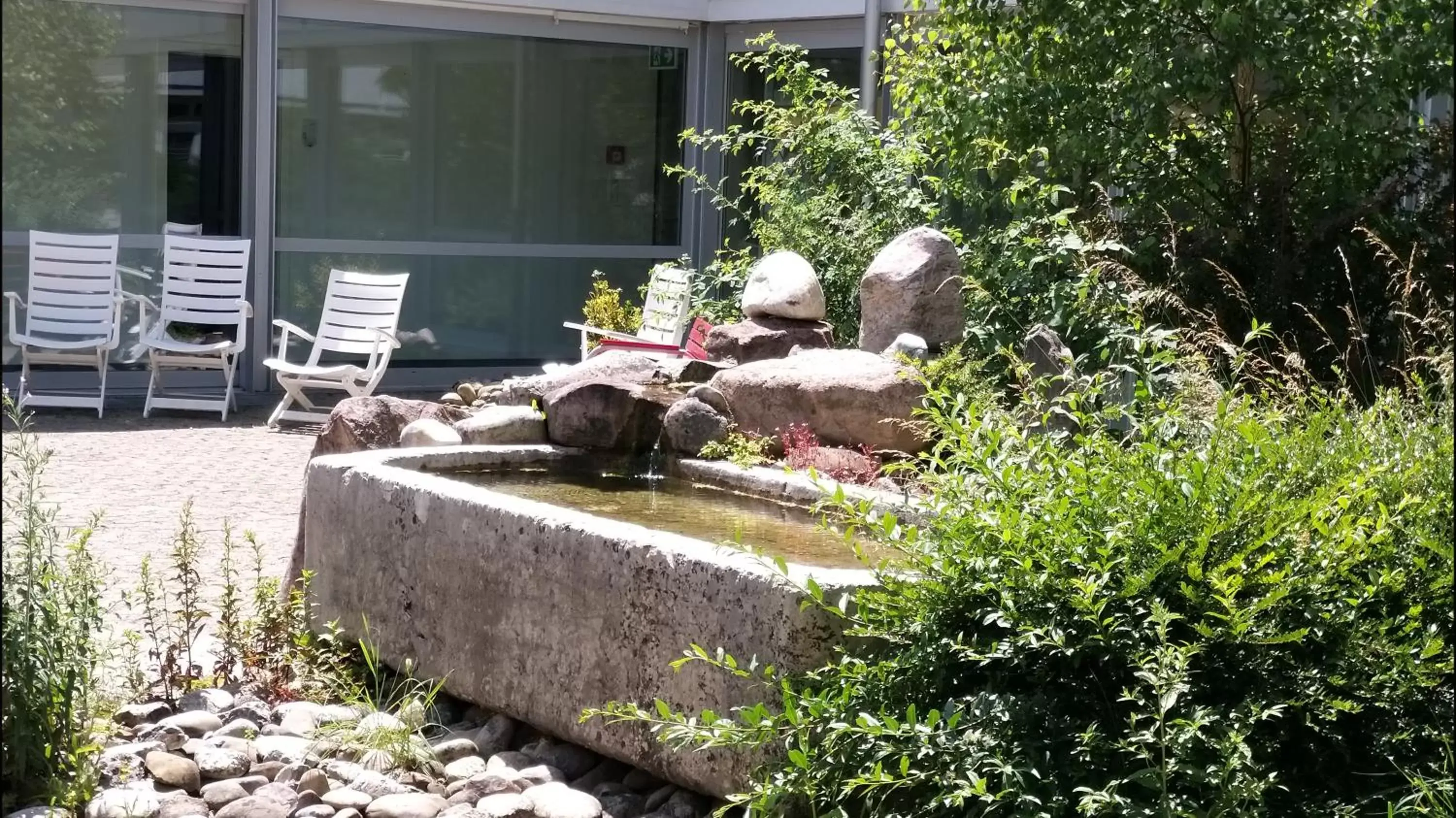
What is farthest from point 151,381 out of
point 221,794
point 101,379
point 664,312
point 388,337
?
point 221,794

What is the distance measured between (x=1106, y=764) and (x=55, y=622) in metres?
2.23

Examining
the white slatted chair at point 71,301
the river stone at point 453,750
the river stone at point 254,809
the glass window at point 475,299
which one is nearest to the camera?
the river stone at point 254,809

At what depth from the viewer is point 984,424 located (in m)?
3.51

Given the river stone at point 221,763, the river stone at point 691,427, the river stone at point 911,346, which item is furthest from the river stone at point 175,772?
the river stone at point 911,346

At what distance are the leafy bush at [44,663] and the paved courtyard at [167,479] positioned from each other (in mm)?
1598

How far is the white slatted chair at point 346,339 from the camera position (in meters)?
9.83

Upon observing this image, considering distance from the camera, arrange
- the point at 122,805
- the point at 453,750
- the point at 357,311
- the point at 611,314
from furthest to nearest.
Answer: the point at 357,311 → the point at 611,314 → the point at 453,750 → the point at 122,805

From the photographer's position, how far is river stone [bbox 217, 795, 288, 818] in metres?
3.58

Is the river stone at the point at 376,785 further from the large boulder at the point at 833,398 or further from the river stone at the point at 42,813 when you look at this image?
the large boulder at the point at 833,398

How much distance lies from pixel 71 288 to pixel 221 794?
293 inches

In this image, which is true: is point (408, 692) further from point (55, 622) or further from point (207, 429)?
point (207, 429)

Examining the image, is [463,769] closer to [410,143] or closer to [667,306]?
[667,306]

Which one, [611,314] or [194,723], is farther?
[611,314]

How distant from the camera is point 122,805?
3488 millimetres
